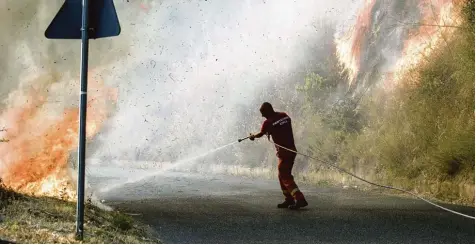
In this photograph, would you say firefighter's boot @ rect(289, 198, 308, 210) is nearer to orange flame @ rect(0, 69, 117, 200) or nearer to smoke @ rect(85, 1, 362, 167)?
orange flame @ rect(0, 69, 117, 200)

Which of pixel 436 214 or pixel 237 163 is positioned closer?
pixel 436 214

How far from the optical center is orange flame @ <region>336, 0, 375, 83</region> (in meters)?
22.3

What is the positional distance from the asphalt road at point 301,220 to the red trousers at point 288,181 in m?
0.30

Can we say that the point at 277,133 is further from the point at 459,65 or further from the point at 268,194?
the point at 459,65

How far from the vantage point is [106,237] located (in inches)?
225

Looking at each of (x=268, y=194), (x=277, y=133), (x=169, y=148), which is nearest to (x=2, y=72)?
(x=268, y=194)

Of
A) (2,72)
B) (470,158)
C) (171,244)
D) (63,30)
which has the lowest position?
(171,244)

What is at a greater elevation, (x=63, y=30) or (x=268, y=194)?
(x=63, y=30)

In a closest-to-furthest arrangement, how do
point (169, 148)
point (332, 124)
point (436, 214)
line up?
point (436, 214) → point (332, 124) → point (169, 148)

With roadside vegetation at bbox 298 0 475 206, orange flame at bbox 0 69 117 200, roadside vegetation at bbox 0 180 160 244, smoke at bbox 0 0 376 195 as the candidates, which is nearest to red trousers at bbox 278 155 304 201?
roadside vegetation at bbox 0 180 160 244

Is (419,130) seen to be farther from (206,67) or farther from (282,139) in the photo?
(206,67)

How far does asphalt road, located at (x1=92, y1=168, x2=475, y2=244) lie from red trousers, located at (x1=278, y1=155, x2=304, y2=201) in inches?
11.7

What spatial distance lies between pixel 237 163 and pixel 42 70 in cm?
1345

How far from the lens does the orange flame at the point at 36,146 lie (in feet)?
37.9
